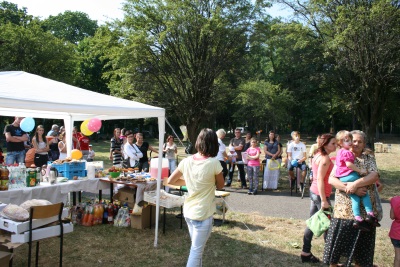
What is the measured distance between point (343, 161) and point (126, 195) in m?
4.43

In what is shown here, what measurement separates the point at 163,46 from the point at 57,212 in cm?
1005

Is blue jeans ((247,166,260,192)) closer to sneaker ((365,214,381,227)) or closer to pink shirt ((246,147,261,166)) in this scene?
pink shirt ((246,147,261,166))

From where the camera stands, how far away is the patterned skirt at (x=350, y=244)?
146 inches

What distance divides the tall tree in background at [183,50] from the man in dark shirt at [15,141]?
17.2ft

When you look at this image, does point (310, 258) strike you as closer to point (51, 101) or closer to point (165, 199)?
point (165, 199)

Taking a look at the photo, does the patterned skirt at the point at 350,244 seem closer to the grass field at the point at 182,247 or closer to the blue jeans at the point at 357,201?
the blue jeans at the point at 357,201

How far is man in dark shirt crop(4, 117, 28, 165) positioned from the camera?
26.9 ft

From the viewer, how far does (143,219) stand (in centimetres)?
625

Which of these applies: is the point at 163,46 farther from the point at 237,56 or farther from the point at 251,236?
the point at 251,236

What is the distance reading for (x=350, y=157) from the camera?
3.59m

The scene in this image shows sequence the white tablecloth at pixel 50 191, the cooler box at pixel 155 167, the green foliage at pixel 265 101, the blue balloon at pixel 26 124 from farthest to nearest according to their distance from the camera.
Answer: the green foliage at pixel 265 101 → the blue balloon at pixel 26 124 → the cooler box at pixel 155 167 → the white tablecloth at pixel 50 191

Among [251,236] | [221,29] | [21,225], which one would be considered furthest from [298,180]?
[21,225]

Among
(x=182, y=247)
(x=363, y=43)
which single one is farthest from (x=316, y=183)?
(x=363, y=43)

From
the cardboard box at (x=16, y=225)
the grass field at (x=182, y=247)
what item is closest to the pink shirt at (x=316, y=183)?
the grass field at (x=182, y=247)
